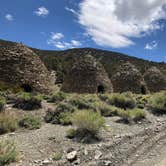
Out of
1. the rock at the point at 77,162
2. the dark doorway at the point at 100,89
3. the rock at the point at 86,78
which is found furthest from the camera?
the dark doorway at the point at 100,89

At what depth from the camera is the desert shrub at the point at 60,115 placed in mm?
12895

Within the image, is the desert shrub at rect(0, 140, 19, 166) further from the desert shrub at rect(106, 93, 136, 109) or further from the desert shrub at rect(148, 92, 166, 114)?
the desert shrub at rect(106, 93, 136, 109)

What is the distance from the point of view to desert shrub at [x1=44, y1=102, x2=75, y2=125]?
1289 cm

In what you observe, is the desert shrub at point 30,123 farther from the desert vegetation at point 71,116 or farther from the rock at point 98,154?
the rock at point 98,154

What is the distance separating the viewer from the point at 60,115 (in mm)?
13391

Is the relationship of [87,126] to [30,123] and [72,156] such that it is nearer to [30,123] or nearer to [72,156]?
[72,156]

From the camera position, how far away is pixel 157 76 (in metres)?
33.7

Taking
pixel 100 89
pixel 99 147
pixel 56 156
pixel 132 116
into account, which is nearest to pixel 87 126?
pixel 99 147

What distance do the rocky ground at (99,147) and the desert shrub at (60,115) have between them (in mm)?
413

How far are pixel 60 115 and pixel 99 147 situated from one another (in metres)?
4.02

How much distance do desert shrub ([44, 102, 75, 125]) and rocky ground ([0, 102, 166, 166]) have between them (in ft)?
1.36

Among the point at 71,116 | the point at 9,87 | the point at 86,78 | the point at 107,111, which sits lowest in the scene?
the point at 71,116

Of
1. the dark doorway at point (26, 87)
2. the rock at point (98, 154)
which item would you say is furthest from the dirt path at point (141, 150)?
the dark doorway at point (26, 87)

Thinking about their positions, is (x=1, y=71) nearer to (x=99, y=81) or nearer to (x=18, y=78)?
(x=18, y=78)
